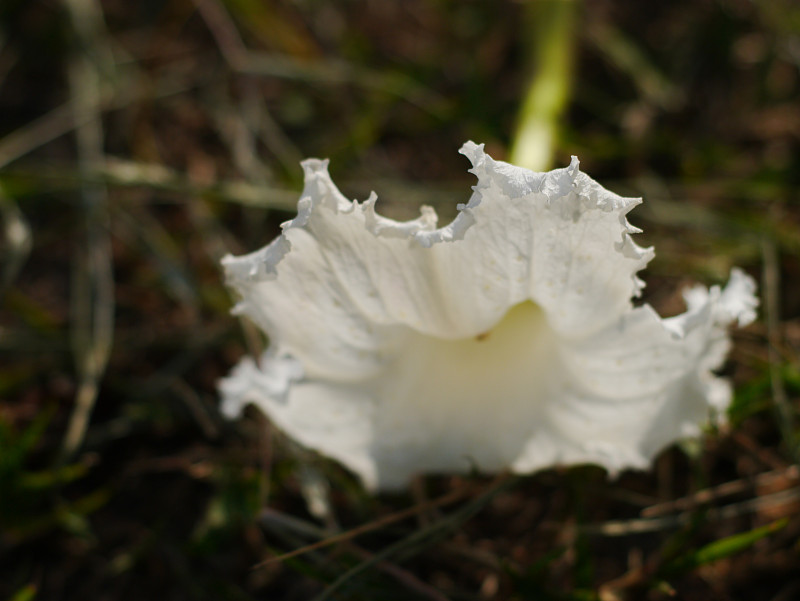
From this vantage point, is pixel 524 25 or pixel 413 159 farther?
pixel 524 25

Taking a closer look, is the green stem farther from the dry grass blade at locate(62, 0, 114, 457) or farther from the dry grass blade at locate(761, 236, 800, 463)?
the dry grass blade at locate(62, 0, 114, 457)

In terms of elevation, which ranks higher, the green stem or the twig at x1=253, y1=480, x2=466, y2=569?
the green stem

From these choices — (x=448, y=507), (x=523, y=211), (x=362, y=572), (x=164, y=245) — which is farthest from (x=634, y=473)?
(x=164, y=245)

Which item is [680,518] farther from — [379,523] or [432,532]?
[379,523]

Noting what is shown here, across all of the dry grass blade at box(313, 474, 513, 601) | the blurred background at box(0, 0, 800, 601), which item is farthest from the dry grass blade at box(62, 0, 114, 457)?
the dry grass blade at box(313, 474, 513, 601)

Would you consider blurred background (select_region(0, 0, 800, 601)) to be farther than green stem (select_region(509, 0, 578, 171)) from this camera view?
No

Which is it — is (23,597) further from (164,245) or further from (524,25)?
(524,25)
